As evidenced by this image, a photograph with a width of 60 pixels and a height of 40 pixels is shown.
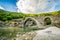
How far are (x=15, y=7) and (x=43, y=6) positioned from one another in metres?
1.05

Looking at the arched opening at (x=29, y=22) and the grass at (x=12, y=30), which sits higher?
the arched opening at (x=29, y=22)

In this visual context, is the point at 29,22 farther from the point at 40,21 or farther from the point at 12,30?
the point at 12,30

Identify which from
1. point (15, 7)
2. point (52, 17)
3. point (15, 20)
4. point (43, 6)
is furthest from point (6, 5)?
point (52, 17)

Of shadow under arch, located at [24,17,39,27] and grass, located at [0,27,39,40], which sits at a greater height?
shadow under arch, located at [24,17,39,27]

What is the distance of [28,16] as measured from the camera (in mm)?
6418

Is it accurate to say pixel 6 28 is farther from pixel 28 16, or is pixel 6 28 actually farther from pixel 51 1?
pixel 51 1

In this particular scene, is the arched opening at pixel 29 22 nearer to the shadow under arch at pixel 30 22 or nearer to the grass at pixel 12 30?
the shadow under arch at pixel 30 22

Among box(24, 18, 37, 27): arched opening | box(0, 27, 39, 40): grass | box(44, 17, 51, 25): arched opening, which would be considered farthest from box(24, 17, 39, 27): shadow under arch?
box(44, 17, 51, 25): arched opening

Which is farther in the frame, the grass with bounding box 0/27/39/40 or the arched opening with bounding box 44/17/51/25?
the arched opening with bounding box 44/17/51/25

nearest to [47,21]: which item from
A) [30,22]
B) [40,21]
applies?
[40,21]

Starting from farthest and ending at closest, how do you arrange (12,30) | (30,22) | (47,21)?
1. (47,21)
2. (30,22)
3. (12,30)

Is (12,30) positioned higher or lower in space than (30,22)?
lower

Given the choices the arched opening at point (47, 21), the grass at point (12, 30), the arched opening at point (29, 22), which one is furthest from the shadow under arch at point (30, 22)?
the arched opening at point (47, 21)

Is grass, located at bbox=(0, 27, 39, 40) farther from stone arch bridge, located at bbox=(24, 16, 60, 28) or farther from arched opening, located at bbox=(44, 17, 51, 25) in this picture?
arched opening, located at bbox=(44, 17, 51, 25)
